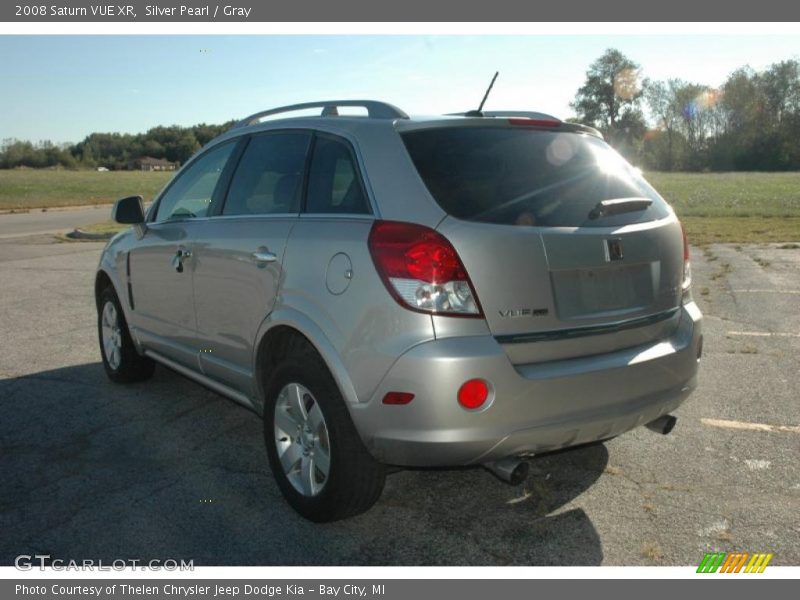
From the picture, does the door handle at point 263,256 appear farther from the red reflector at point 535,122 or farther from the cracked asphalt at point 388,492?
the red reflector at point 535,122

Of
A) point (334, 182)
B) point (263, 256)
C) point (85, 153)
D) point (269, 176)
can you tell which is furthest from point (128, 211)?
point (85, 153)

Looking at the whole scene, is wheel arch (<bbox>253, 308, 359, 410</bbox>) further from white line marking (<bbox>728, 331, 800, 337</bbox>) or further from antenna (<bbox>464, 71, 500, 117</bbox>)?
white line marking (<bbox>728, 331, 800, 337</bbox>)

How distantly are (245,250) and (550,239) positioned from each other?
161 cm

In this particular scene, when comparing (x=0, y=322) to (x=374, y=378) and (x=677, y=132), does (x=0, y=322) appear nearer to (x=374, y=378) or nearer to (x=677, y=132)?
(x=374, y=378)

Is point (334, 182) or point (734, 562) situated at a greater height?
point (334, 182)

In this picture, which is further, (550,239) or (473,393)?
(550,239)

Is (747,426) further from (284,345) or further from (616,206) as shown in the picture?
(284,345)

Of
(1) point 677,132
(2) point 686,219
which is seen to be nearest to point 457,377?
(2) point 686,219

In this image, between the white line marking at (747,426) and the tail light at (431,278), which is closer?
the tail light at (431,278)

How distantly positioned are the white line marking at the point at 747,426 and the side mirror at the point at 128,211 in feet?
12.7

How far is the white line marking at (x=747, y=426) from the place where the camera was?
4582 mm

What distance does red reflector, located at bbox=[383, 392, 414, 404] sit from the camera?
297 centimetres
